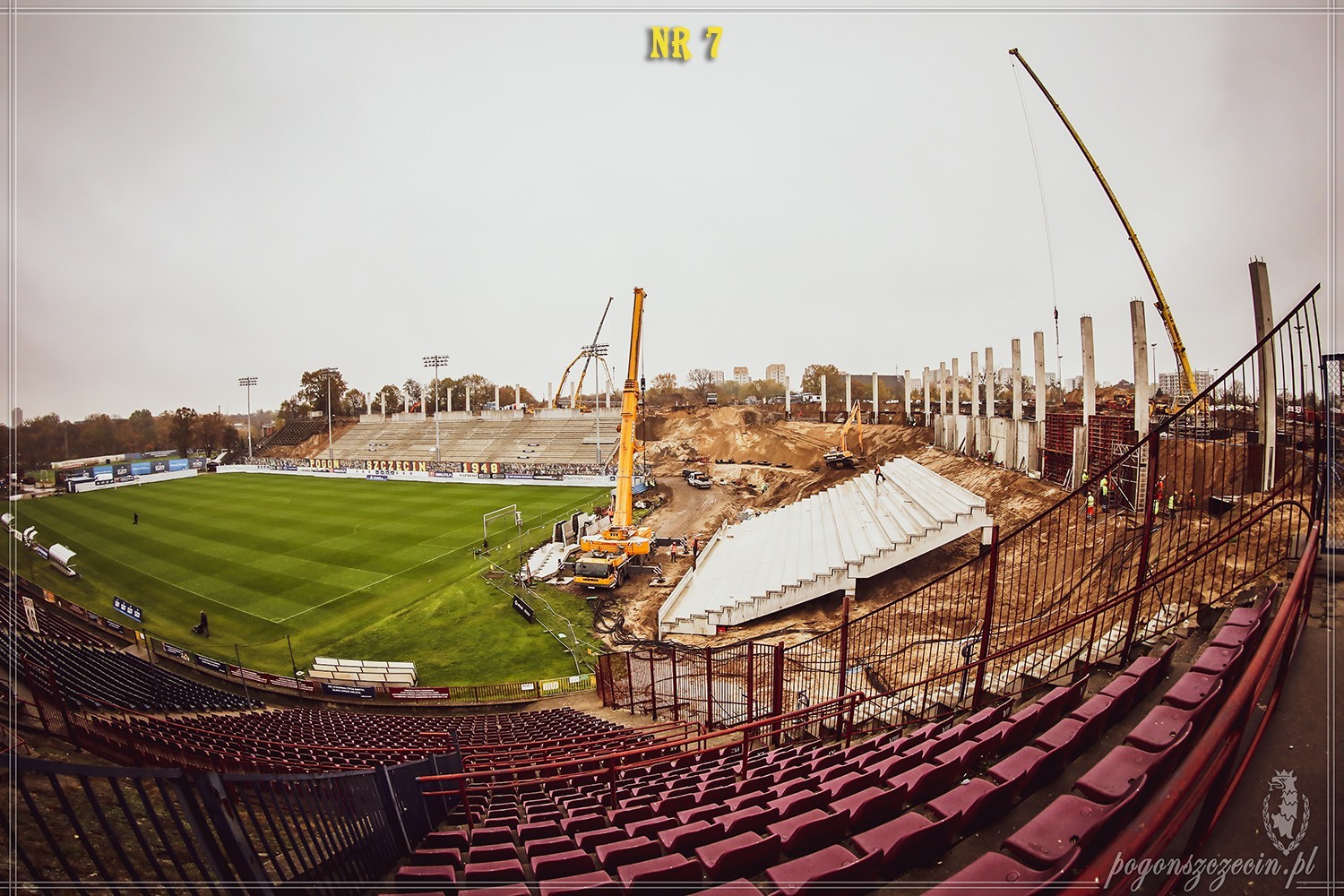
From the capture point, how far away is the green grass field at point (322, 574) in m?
16.8

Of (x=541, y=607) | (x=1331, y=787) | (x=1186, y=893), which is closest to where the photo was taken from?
(x=1186, y=893)

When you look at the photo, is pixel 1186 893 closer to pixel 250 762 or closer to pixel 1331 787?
pixel 1331 787

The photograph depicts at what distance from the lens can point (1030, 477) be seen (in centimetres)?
2016

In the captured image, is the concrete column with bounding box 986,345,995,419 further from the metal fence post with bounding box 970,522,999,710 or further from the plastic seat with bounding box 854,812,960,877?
the plastic seat with bounding box 854,812,960,877

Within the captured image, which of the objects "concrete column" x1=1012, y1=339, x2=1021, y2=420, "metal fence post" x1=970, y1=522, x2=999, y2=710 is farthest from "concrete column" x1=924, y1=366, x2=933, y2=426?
"metal fence post" x1=970, y1=522, x2=999, y2=710

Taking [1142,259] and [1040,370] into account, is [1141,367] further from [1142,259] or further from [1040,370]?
[1142,259]

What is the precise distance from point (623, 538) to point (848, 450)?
94.8ft

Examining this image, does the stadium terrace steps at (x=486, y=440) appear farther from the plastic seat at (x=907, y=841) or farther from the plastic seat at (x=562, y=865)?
the plastic seat at (x=907, y=841)

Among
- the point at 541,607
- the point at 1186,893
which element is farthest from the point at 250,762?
the point at 541,607

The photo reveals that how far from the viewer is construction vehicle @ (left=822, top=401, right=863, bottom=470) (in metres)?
38.7

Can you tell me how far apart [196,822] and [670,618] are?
15534mm

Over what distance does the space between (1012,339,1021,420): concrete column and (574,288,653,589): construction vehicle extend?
17.2 meters

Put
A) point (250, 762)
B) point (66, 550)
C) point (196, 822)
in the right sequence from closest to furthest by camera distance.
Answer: point (196, 822), point (250, 762), point (66, 550)

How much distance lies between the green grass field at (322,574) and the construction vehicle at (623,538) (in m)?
1.47
